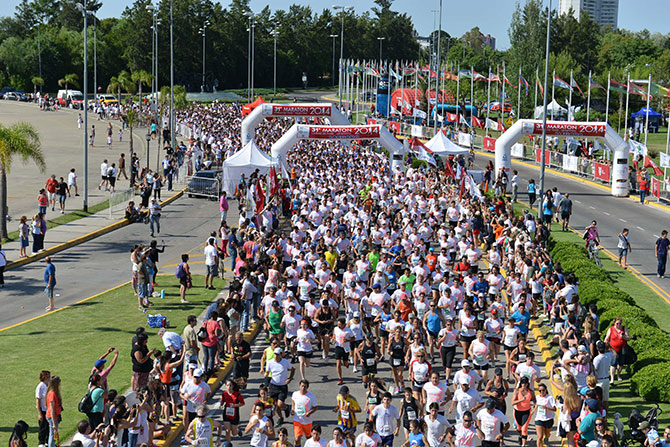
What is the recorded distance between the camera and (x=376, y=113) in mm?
92688

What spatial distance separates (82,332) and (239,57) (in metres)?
120

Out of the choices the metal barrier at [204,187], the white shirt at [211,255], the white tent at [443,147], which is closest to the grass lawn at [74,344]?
the white shirt at [211,255]

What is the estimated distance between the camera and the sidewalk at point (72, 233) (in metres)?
27.8

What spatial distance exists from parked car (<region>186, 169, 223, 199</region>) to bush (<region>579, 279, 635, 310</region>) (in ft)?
72.9

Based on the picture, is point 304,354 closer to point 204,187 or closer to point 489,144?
point 204,187

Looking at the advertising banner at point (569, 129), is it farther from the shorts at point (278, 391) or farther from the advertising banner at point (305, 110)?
the shorts at point (278, 391)

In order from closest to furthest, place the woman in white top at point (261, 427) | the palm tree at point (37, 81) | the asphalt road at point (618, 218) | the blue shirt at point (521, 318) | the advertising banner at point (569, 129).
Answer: the woman in white top at point (261, 427)
the blue shirt at point (521, 318)
the asphalt road at point (618, 218)
the advertising banner at point (569, 129)
the palm tree at point (37, 81)

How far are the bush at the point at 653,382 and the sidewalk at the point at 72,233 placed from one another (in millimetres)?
18230

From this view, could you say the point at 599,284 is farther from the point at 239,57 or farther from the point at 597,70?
the point at 239,57

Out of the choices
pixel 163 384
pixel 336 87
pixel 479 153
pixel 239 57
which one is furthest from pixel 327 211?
pixel 336 87

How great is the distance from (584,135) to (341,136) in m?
11.3

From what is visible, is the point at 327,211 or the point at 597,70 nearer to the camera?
the point at 327,211

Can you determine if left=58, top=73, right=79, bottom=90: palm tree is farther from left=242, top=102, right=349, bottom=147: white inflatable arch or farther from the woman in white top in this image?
the woman in white top

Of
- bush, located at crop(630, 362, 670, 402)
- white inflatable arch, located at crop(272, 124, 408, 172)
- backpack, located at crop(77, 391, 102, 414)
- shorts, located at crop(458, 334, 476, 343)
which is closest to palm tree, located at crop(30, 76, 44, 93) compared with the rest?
white inflatable arch, located at crop(272, 124, 408, 172)
